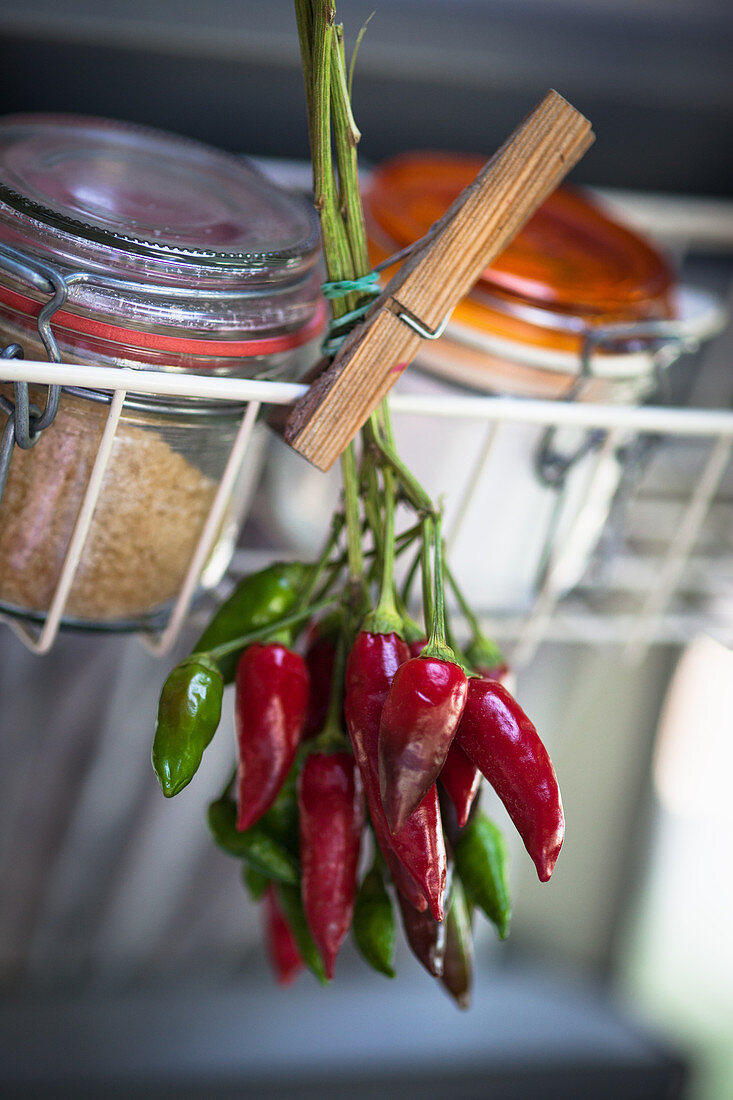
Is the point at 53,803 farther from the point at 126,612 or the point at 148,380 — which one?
the point at 148,380

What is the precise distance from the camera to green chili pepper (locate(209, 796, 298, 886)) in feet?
1.46

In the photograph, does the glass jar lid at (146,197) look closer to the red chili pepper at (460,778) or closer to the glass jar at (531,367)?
the glass jar at (531,367)

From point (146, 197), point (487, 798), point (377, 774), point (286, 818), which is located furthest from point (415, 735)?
point (487, 798)

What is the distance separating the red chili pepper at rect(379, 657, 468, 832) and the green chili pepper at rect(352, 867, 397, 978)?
5.1 inches

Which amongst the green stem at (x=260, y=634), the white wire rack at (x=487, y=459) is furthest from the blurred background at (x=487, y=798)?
the green stem at (x=260, y=634)

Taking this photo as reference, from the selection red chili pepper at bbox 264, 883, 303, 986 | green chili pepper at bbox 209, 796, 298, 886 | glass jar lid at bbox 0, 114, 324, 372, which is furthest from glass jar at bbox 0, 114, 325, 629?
red chili pepper at bbox 264, 883, 303, 986

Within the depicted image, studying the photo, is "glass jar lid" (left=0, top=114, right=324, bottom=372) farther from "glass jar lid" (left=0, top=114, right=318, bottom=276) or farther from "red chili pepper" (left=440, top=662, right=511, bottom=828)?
"red chili pepper" (left=440, top=662, right=511, bottom=828)

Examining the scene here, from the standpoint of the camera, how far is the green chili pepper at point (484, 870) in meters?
0.42

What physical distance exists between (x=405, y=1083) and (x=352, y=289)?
2.34 ft

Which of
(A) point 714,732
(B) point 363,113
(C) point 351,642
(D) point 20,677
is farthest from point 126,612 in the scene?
(A) point 714,732

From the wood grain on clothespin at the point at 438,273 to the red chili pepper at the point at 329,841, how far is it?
143 millimetres

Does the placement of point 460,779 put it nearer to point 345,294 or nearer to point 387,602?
point 387,602

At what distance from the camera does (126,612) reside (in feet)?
1.46

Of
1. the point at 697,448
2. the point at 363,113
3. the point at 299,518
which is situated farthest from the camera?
the point at 697,448
